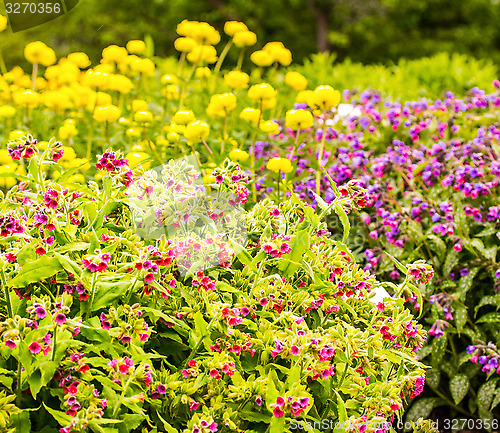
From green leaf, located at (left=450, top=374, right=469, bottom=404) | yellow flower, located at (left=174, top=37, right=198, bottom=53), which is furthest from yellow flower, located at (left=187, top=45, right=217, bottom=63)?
green leaf, located at (left=450, top=374, right=469, bottom=404)

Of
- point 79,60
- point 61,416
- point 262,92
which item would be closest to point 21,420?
point 61,416

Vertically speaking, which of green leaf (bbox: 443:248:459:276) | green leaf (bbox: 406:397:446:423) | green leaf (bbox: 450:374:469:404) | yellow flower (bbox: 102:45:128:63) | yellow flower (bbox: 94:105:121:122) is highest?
yellow flower (bbox: 102:45:128:63)

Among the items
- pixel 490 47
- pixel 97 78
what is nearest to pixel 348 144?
pixel 97 78

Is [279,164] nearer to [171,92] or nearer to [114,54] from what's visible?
[171,92]

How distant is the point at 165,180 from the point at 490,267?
5.95 feet

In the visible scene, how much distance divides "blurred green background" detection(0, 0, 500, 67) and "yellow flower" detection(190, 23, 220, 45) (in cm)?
1065

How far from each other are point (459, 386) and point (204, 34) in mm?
2566

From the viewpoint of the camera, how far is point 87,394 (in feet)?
4.83

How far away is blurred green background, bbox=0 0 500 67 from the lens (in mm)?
13812

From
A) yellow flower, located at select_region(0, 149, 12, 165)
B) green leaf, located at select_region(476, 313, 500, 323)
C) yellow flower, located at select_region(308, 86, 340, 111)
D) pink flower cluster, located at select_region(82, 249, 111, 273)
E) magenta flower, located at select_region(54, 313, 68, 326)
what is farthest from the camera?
green leaf, located at select_region(476, 313, 500, 323)

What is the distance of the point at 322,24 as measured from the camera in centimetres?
1412

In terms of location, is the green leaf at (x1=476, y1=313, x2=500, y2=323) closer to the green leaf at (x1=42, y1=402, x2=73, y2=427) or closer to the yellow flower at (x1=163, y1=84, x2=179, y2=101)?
the green leaf at (x1=42, y1=402, x2=73, y2=427)

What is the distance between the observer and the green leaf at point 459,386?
9.09 feet

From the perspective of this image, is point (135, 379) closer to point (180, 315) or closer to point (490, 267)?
point (180, 315)
